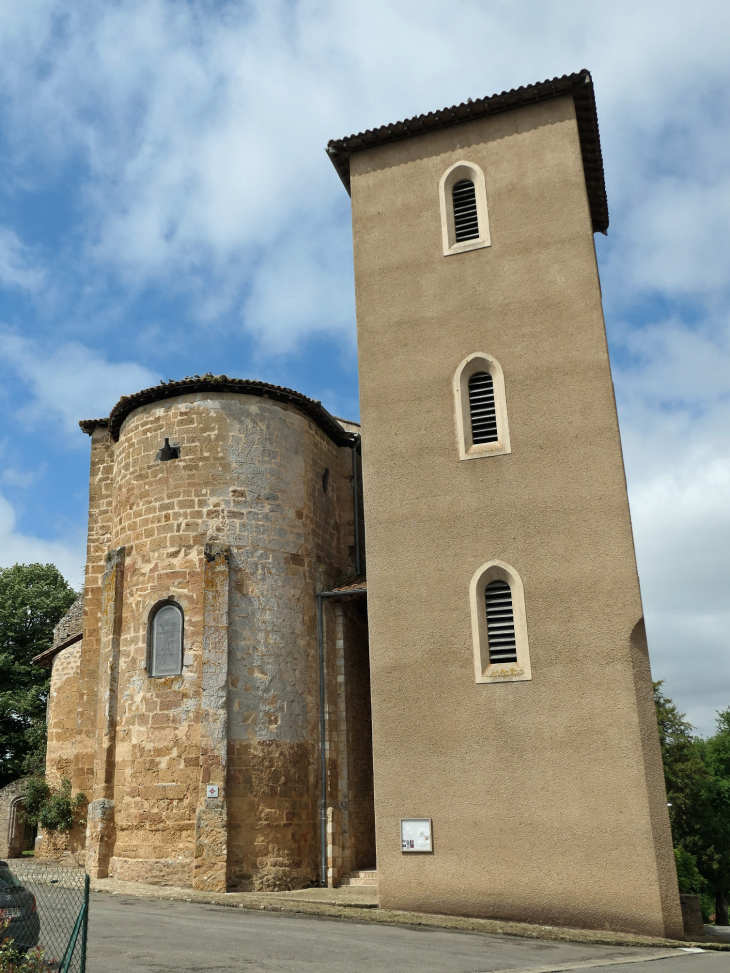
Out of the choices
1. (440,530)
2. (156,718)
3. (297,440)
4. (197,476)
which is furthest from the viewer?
(297,440)

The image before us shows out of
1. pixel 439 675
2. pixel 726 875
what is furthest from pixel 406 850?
pixel 726 875

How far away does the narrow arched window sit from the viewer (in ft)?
51.5

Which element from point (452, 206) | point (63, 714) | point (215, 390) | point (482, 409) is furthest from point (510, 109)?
point (63, 714)

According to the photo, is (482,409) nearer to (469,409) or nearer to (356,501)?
(469,409)

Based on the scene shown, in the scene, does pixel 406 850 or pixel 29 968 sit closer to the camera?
pixel 29 968

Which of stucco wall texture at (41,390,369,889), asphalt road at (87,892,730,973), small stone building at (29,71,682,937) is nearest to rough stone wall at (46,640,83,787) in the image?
small stone building at (29,71,682,937)

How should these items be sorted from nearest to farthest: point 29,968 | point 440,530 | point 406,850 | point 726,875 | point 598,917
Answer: point 29,968
point 598,917
point 406,850
point 440,530
point 726,875

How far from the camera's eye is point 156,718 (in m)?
15.4

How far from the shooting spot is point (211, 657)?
15.3 metres

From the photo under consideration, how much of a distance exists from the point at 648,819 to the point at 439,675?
338cm

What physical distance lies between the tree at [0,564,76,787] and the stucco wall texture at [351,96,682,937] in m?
20.5

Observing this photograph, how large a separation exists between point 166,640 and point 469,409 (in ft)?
22.9

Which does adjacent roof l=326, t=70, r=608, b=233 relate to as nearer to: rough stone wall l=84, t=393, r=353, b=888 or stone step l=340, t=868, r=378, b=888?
rough stone wall l=84, t=393, r=353, b=888

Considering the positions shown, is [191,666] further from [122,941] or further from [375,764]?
[122,941]
